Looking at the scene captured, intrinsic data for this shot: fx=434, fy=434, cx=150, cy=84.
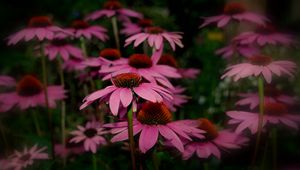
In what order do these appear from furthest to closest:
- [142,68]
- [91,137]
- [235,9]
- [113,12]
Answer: [113,12]
[235,9]
[91,137]
[142,68]

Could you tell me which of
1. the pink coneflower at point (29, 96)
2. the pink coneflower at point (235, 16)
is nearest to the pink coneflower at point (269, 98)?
the pink coneflower at point (235, 16)

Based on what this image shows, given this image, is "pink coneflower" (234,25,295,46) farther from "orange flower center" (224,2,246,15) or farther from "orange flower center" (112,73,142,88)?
"orange flower center" (112,73,142,88)

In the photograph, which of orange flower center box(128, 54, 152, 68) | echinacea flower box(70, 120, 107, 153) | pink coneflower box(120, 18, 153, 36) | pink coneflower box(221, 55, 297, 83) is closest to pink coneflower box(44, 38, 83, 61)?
pink coneflower box(120, 18, 153, 36)

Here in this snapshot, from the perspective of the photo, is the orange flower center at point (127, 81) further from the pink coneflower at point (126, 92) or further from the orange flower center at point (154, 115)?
the orange flower center at point (154, 115)

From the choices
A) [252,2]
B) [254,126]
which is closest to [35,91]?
[254,126]

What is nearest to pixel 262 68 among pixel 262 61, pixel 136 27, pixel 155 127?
pixel 262 61

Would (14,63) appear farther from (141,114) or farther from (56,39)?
(141,114)

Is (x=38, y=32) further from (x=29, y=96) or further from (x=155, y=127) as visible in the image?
(x=155, y=127)
